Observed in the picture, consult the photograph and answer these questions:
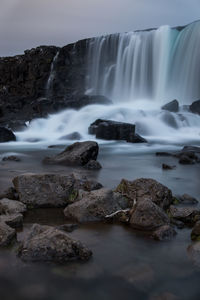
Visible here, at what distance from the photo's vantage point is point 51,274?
14.1 feet

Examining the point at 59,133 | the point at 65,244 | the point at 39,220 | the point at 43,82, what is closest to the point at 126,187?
the point at 39,220

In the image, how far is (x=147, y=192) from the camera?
6.79 metres

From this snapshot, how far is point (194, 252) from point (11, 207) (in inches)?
119

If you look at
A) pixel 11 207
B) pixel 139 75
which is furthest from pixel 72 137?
pixel 139 75

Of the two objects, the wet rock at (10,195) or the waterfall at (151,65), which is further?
the waterfall at (151,65)

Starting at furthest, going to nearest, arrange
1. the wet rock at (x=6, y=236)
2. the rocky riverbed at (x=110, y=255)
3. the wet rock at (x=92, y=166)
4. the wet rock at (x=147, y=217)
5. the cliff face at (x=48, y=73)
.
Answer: the cliff face at (x=48, y=73)
the wet rock at (x=92, y=166)
the wet rock at (x=147, y=217)
the wet rock at (x=6, y=236)
the rocky riverbed at (x=110, y=255)

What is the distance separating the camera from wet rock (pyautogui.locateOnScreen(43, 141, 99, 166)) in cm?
1145

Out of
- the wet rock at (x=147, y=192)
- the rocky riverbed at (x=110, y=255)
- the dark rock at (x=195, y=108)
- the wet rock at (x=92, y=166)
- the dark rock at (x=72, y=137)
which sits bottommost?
the dark rock at (x=72, y=137)

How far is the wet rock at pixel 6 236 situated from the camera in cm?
491

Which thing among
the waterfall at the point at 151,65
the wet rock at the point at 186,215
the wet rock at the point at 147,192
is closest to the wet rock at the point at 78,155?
the wet rock at the point at 147,192

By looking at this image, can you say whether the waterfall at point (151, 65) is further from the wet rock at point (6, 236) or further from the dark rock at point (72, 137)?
the wet rock at point (6, 236)

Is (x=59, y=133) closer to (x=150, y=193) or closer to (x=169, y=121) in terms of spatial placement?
(x=169, y=121)

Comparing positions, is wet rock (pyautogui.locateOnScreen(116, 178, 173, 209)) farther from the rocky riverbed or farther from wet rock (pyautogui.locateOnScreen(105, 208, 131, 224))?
wet rock (pyautogui.locateOnScreen(105, 208, 131, 224))

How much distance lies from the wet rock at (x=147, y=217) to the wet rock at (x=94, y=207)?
17.1 inches
